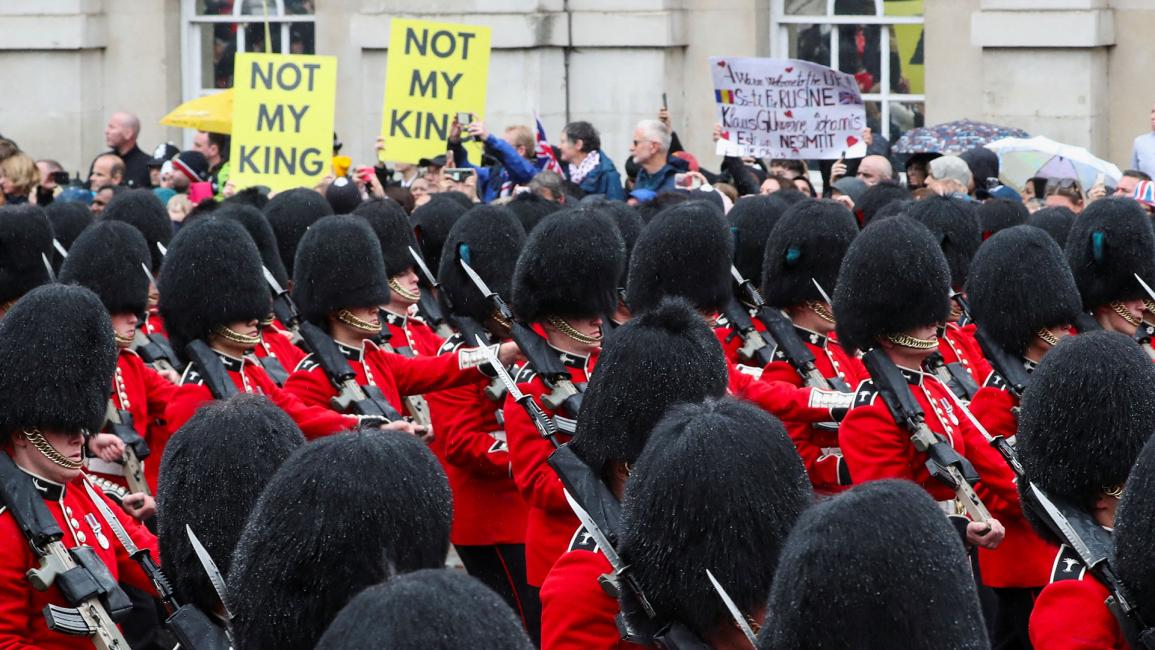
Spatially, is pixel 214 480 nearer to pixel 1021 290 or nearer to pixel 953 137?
pixel 1021 290

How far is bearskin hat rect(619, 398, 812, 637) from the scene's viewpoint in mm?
3262

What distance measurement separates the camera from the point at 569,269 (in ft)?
18.0

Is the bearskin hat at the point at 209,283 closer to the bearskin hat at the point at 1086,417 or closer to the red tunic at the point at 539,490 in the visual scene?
the red tunic at the point at 539,490

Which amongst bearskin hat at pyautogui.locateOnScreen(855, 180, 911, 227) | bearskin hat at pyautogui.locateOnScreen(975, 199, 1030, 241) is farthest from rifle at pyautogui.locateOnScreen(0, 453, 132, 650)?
bearskin hat at pyautogui.locateOnScreen(855, 180, 911, 227)

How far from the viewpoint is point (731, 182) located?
1079cm

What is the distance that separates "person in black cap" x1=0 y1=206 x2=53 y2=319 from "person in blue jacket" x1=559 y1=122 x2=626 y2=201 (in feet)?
11.4

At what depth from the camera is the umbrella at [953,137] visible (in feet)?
37.9

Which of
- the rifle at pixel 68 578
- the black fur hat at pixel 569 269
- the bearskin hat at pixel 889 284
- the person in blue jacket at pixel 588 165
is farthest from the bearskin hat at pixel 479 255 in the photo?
A: the person in blue jacket at pixel 588 165

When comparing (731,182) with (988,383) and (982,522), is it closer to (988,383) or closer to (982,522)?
(988,383)

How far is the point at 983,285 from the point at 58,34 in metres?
11.1

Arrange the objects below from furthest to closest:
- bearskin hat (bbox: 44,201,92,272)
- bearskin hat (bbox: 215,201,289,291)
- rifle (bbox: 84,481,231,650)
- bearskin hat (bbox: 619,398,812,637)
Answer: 1. bearskin hat (bbox: 44,201,92,272)
2. bearskin hat (bbox: 215,201,289,291)
3. rifle (bbox: 84,481,231,650)
4. bearskin hat (bbox: 619,398,812,637)

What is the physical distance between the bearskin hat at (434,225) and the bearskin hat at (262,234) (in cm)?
57

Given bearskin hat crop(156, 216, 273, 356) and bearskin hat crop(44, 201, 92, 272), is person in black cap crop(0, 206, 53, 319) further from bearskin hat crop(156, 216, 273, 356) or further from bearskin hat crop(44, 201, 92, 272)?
bearskin hat crop(156, 216, 273, 356)

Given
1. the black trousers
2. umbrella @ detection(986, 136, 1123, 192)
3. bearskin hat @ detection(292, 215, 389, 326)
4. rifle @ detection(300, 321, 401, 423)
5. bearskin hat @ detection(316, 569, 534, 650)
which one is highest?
umbrella @ detection(986, 136, 1123, 192)
